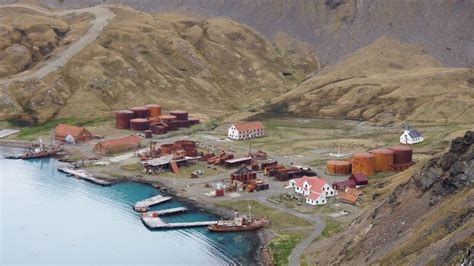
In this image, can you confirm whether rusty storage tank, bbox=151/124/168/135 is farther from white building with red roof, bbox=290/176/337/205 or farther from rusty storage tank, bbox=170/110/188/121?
white building with red roof, bbox=290/176/337/205

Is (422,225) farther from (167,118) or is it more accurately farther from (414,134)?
(167,118)

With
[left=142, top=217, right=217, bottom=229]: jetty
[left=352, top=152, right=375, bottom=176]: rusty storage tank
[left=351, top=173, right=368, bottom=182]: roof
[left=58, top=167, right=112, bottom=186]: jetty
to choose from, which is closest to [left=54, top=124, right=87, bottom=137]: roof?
[left=58, top=167, right=112, bottom=186]: jetty

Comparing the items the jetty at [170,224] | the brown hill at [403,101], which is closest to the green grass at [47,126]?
the brown hill at [403,101]

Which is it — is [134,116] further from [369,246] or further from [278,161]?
[369,246]

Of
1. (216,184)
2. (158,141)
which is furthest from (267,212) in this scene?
(158,141)

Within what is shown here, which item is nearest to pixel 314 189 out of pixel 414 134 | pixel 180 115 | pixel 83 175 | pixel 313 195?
pixel 313 195

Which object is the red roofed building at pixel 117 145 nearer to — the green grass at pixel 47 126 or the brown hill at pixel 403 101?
the green grass at pixel 47 126
